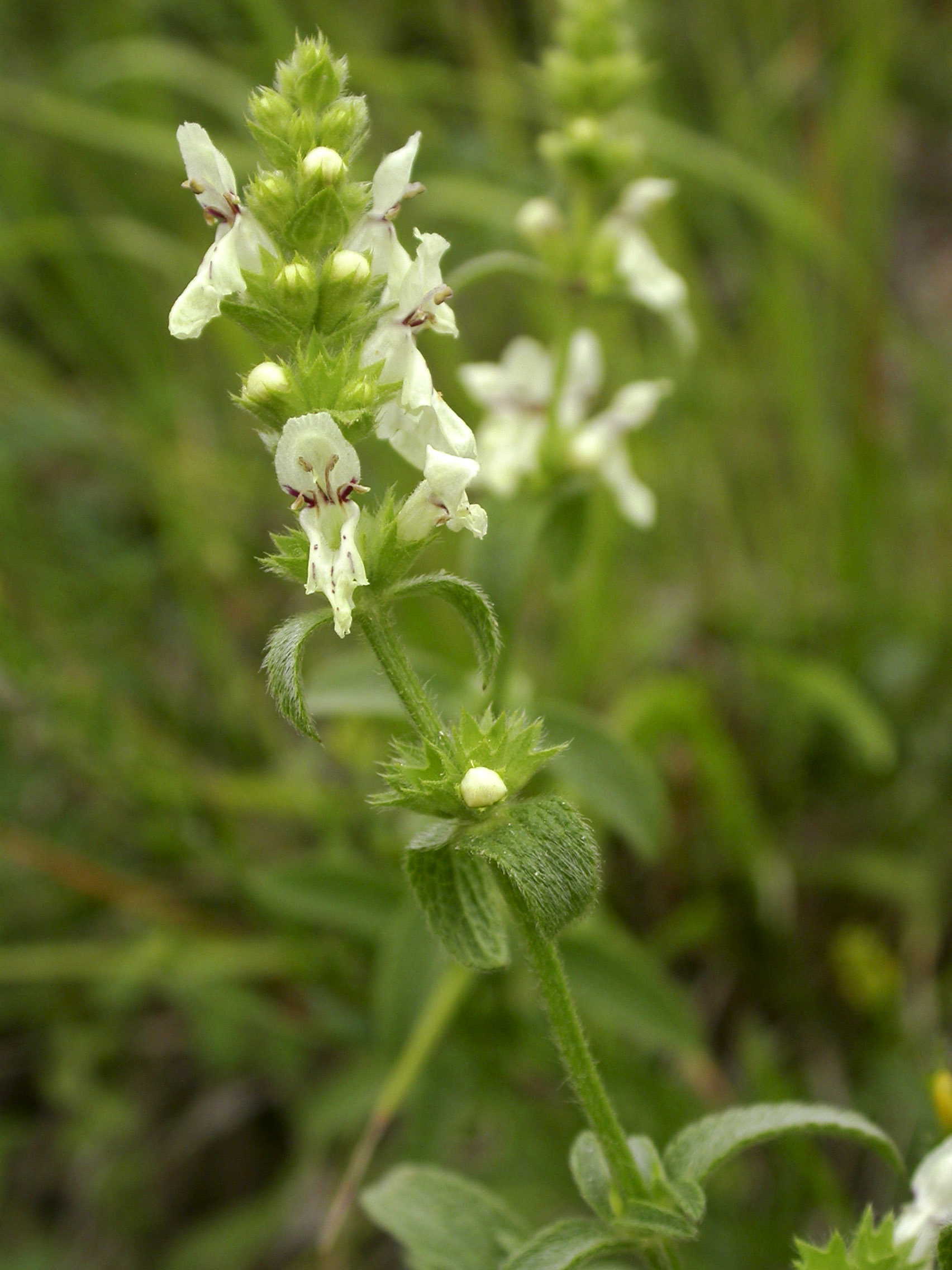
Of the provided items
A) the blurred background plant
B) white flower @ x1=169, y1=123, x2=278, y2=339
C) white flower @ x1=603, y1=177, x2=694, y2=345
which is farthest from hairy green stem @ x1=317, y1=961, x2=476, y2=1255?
white flower @ x1=603, y1=177, x2=694, y2=345

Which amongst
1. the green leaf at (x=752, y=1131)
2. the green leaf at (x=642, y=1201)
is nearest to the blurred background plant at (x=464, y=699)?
the green leaf at (x=752, y=1131)

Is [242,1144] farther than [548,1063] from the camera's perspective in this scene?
Yes

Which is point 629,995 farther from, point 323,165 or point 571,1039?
point 323,165

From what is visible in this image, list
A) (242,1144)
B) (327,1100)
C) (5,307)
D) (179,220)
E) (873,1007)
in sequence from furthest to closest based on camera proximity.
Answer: (5,307), (179,220), (242,1144), (873,1007), (327,1100)

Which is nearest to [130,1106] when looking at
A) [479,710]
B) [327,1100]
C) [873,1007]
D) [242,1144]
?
[242,1144]

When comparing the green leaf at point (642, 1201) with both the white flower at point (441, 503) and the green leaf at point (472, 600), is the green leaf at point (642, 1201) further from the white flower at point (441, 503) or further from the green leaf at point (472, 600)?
the white flower at point (441, 503)

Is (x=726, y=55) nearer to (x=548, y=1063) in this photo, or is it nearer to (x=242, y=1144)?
(x=548, y=1063)
